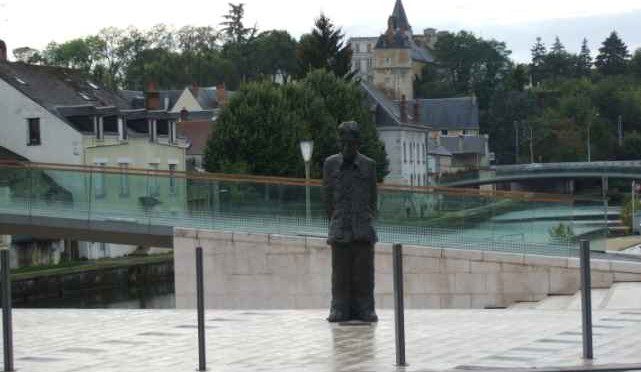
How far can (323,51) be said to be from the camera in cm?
7781

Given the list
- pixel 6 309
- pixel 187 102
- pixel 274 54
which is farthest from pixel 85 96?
pixel 274 54

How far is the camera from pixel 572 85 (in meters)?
163

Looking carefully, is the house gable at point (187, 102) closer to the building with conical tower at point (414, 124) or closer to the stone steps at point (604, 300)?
the building with conical tower at point (414, 124)

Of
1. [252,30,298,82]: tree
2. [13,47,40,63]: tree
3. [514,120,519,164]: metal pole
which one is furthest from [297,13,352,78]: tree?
[514,120,519,164]: metal pole

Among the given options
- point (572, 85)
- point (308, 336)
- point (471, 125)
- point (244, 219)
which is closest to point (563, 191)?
point (471, 125)

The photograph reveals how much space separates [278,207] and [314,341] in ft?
46.0

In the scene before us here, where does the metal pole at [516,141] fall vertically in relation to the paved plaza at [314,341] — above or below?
above

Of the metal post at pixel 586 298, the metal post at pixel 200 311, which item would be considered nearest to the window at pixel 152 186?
the metal post at pixel 200 311

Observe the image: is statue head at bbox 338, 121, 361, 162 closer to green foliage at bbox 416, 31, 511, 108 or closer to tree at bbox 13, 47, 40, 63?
tree at bbox 13, 47, 40, 63

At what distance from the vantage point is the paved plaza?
1210 cm

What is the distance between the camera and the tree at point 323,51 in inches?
3041

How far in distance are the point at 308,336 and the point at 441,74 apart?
167m

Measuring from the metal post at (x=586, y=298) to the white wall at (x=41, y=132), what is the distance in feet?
163

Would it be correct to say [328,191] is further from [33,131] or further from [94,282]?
[33,131]
